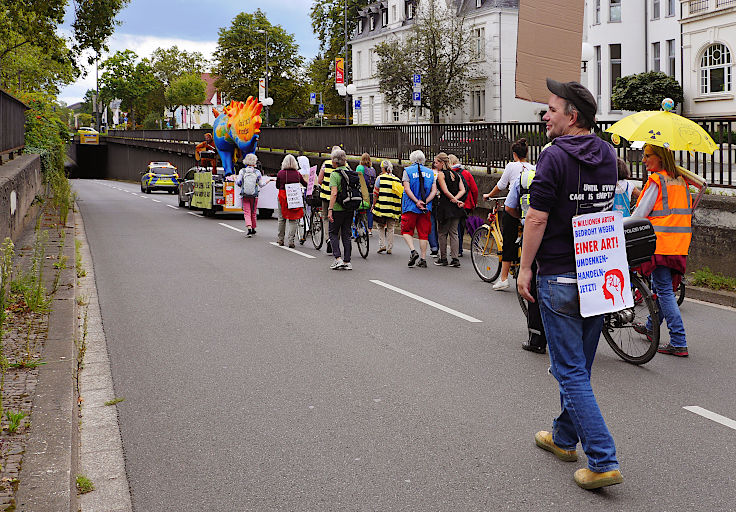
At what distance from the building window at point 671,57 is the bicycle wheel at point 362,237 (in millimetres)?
30537

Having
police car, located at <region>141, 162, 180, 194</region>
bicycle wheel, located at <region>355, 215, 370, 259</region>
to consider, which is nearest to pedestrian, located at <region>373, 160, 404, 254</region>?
bicycle wheel, located at <region>355, 215, 370, 259</region>

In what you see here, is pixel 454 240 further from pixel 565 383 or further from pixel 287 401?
pixel 565 383

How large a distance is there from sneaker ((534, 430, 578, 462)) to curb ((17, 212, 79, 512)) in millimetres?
2563

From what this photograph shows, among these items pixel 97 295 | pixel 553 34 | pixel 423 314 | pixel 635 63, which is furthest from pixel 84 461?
pixel 635 63

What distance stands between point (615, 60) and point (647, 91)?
19.6 ft

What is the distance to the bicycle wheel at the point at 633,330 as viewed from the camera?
718cm

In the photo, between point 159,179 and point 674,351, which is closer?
point 674,351

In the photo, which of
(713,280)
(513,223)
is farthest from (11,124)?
(713,280)

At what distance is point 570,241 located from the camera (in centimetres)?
454

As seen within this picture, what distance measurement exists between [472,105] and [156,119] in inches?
2408

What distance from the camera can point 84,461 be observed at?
507 cm

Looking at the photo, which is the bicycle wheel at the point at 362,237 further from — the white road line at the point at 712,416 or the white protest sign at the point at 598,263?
the white protest sign at the point at 598,263

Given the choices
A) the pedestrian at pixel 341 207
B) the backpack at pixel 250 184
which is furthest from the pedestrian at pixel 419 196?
the backpack at pixel 250 184

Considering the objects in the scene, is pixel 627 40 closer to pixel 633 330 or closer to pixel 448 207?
pixel 448 207
